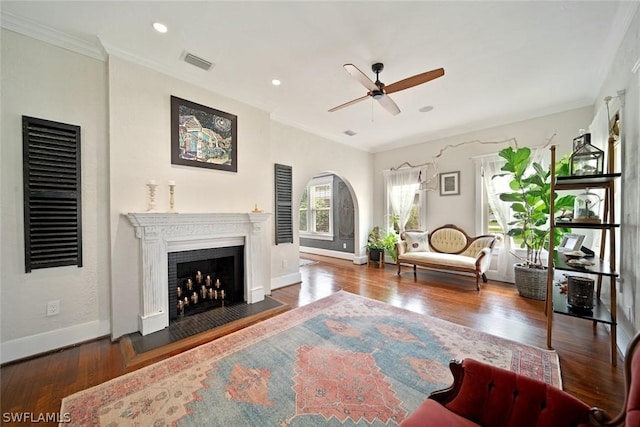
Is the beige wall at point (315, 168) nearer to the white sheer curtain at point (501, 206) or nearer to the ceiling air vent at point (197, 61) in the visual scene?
the ceiling air vent at point (197, 61)

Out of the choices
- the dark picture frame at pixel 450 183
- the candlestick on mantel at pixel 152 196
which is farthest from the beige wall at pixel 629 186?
the candlestick on mantel at pixel 152 196

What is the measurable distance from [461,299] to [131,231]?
4.41 meters

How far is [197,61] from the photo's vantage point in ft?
8.93

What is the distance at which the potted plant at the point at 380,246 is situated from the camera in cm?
562

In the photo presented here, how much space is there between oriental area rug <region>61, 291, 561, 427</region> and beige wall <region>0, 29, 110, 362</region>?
99cm

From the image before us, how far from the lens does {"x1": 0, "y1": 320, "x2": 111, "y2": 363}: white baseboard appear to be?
6.97 feet

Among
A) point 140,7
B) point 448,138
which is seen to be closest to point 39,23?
point 140,7

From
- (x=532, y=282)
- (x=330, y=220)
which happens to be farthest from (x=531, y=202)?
(x=330, y=220)

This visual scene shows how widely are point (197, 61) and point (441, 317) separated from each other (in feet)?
13.7

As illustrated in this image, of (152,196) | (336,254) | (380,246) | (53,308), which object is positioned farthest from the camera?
(336,254)

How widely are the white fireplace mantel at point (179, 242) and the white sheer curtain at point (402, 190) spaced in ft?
11.8

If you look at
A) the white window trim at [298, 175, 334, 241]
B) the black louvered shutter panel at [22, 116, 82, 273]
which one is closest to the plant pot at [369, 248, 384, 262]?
the white window trim at [298, 175, 334, 241]

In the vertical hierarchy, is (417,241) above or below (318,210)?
below

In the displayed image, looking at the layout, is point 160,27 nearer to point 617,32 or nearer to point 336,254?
point 617,32
